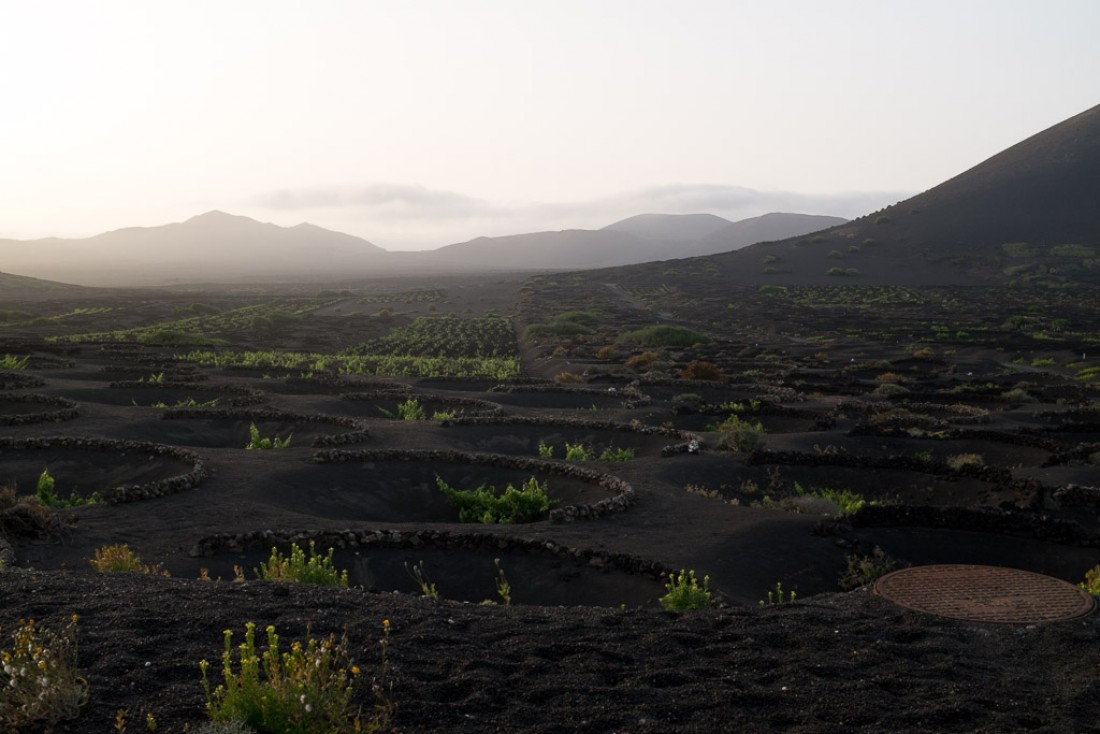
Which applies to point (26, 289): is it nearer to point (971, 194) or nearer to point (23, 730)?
point (23, 730)

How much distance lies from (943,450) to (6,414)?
86.7ft

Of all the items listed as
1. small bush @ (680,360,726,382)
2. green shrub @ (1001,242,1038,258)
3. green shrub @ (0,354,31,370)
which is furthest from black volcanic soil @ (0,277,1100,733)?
green shrub @ (1001,242,1038,258)

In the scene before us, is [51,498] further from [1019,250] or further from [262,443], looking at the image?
[1019,250]

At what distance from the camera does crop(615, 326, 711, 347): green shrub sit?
52469 mm

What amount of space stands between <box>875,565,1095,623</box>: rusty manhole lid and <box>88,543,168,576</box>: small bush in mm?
8869

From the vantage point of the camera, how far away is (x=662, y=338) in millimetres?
53000

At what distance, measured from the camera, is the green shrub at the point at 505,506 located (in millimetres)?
14836

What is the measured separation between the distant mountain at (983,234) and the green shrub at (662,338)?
62.0 meters

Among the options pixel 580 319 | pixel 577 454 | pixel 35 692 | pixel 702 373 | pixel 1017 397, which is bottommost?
pixel 1017 397

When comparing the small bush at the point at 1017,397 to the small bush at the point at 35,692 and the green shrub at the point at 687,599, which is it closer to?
the green shrub at the point at 687,599

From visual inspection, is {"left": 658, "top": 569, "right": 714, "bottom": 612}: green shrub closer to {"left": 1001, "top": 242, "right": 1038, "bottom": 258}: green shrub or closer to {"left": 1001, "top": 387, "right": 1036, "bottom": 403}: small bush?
{"left": 1001, "top": 387, "right": 1036, "bottom": 403}: small bush

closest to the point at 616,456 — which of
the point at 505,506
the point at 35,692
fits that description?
the point at 505,506

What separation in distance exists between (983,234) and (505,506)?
412 feet

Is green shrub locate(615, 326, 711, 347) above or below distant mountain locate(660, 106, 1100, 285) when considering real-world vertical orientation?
below
